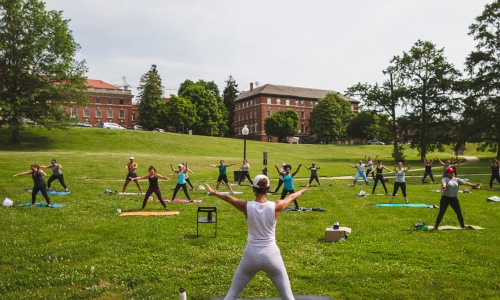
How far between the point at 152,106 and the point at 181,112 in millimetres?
8770

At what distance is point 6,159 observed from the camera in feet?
121

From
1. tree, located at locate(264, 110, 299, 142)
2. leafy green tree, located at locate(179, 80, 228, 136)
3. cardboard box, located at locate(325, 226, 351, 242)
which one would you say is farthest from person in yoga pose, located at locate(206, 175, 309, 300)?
tree, located at locate(264, 110, 299, 142)

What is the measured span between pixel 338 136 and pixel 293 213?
83.2 m

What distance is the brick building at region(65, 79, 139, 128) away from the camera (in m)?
100

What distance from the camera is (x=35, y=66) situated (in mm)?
52094

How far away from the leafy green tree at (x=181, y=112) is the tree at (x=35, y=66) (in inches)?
1196

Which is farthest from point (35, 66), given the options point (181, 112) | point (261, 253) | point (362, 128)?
point (362, 128)

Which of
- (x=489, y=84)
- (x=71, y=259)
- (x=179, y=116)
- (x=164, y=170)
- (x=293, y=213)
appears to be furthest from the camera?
(x=179, y=116)

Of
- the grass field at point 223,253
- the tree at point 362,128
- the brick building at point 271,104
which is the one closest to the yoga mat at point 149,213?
the grass field at point 223,253

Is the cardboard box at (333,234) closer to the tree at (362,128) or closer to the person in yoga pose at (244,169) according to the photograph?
the person in yoga pose at (244,169)

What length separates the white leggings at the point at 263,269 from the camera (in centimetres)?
530

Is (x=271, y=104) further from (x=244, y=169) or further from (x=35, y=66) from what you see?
(x=244, y=169)

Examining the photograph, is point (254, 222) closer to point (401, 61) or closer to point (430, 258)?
point (430, 258)

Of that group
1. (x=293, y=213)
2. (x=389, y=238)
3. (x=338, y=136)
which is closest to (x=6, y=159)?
(x=293, y=213)
